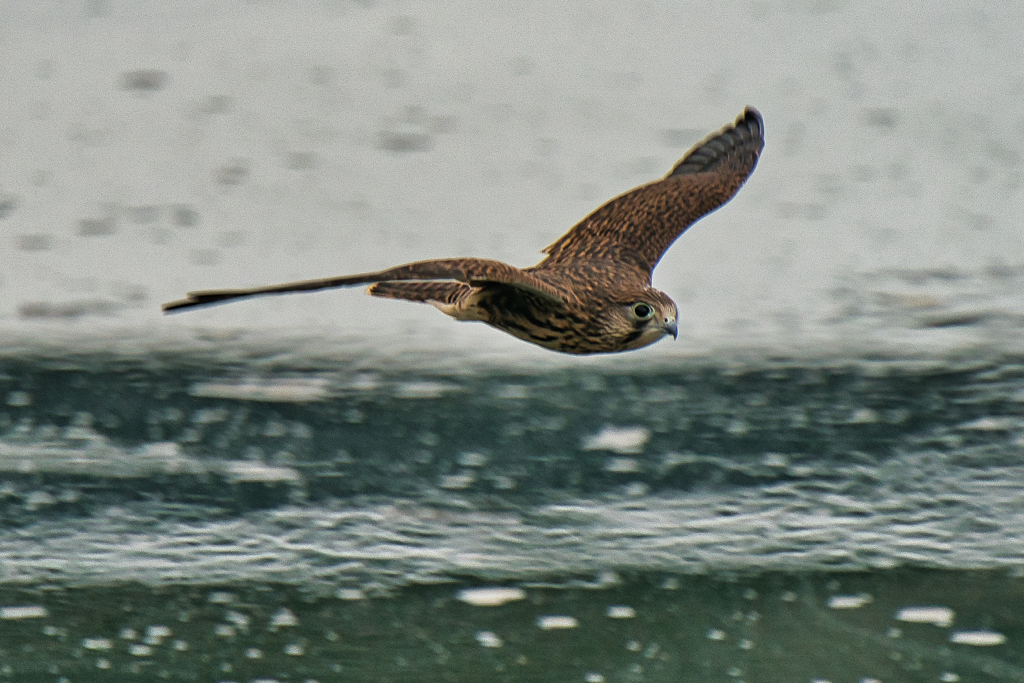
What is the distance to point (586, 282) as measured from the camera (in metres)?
5.00

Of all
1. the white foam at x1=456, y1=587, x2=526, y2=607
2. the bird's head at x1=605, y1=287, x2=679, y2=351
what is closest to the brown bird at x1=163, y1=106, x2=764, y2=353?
the bird's head at x1=605, y1=287, x2=679, y2=351

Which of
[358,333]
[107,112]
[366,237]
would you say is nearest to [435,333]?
Answer: [358,333]

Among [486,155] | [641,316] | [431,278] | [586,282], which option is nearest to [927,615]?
[641,316]

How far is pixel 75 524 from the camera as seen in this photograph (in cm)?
575

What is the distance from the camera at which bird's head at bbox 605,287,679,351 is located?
4832 mm

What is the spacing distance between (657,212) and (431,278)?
5.97ft

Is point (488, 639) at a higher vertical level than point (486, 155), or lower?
lower

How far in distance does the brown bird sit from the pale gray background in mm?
1626

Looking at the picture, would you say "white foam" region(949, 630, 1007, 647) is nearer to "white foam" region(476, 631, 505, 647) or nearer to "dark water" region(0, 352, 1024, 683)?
"dark water" region(0, 352, 1024, 683)

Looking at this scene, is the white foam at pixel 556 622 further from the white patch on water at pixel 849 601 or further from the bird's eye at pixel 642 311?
the bird's eye at pixel 642 311

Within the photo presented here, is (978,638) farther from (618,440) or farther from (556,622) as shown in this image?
(618,440)

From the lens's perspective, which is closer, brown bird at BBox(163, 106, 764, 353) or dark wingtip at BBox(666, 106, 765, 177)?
brown bird at BBox(163, 106, 764, 353)

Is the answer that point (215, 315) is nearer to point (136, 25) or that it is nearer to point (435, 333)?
point (435, 333)

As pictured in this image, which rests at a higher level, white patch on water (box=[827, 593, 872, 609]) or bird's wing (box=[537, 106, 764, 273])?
bird's wing (box=[537, 106, 764, 273])
